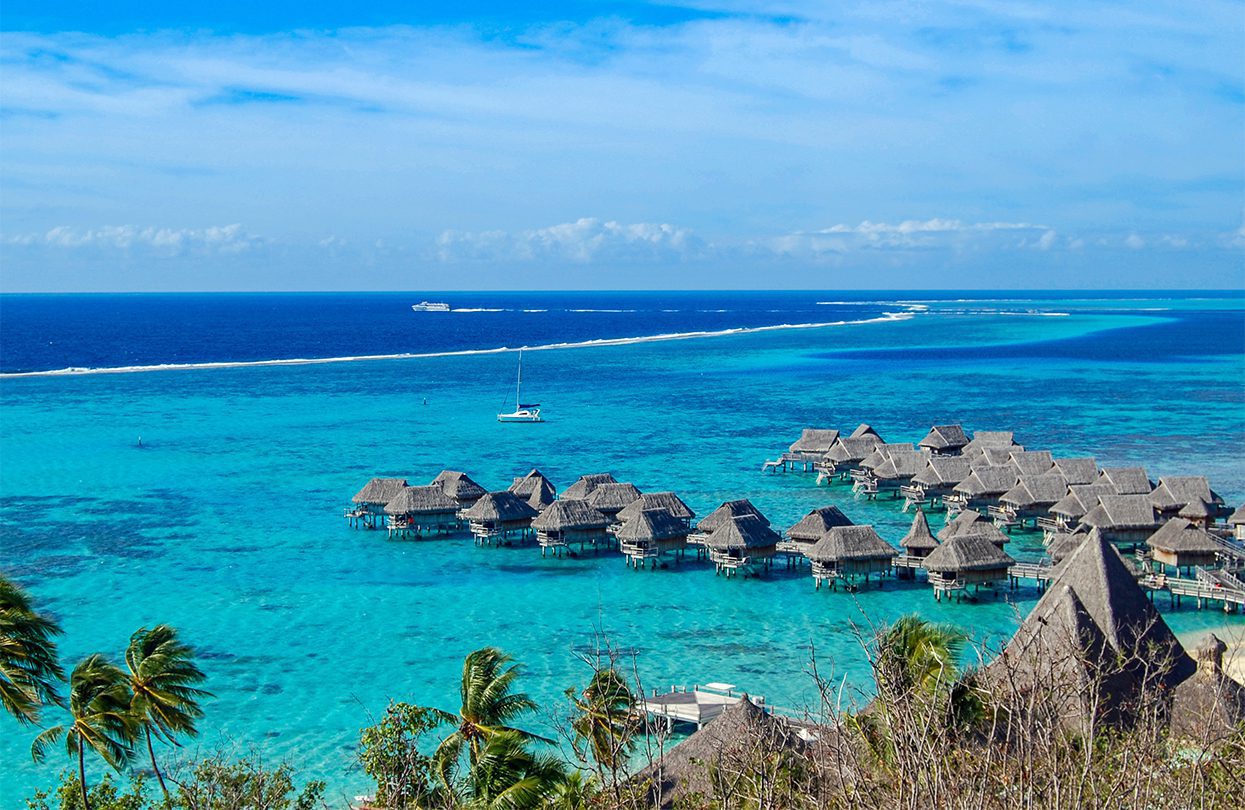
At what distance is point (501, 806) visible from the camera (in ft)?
37.1

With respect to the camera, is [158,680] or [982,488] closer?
[158,680]

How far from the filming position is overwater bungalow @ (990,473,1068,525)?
30750 millimetres

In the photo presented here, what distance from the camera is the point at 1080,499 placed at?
29234mm

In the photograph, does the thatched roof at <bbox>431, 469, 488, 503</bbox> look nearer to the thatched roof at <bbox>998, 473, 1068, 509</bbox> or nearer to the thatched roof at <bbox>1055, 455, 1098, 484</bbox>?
the thatched roof at <bbox>998, 473, 1068, 509</bbox>

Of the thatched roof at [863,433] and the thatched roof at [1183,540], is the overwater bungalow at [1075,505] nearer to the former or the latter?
the thatched roof at [1183,540]

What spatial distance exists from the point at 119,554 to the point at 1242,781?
25.9m

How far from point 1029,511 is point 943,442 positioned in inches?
390

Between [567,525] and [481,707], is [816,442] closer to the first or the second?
[567,525]

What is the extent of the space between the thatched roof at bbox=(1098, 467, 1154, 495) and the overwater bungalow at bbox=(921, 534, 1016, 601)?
22.6ft

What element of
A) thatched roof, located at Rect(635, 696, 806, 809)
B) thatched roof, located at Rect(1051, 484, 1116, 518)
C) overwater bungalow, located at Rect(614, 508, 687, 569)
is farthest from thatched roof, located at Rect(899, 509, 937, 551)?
thatched roof, located at Rect(635, 696, 806, 809)

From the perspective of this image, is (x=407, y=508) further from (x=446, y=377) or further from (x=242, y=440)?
(x=446, y=377)

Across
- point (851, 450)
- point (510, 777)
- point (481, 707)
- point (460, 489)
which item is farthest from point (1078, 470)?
point (510, 777)

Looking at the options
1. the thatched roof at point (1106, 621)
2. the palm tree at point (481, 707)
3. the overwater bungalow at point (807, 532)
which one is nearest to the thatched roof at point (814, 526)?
the overwater bungalow at point (807, 532)

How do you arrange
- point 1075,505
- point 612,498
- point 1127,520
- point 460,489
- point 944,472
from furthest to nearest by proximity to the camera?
point 944,472, point 460,489, point 612,498, point 1075,505, point 1127,520
